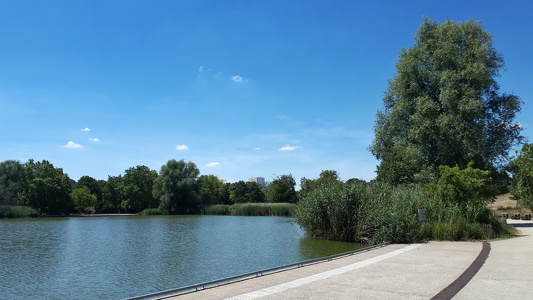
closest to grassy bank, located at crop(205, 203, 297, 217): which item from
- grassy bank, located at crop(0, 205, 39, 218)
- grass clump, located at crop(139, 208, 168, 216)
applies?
grass clump, located at crop(139, 208, 168, 216)

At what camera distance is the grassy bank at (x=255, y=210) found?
57750 millimetres

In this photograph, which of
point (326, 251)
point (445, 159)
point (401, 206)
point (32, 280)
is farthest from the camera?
point (445, 159)

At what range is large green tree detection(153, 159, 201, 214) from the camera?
67375 millimetres

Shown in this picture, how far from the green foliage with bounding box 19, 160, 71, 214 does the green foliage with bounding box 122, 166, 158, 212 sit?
10429 millimetres

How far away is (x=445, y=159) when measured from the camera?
27500 millimetres

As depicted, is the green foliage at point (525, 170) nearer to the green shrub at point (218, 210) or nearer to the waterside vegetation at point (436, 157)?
the waterside vegetation at point (436, 157)

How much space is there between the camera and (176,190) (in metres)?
68.0

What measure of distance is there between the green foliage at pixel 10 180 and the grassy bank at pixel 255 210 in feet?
106

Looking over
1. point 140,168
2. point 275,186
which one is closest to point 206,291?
point 140,168

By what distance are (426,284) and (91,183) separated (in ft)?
285

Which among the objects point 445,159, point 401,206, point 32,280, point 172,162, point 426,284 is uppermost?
point 172,162

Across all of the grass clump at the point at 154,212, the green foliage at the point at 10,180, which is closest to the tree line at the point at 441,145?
the grass clump at the point at 154,212

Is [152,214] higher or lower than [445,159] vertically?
lower

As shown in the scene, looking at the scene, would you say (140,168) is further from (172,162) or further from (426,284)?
(426,284)
